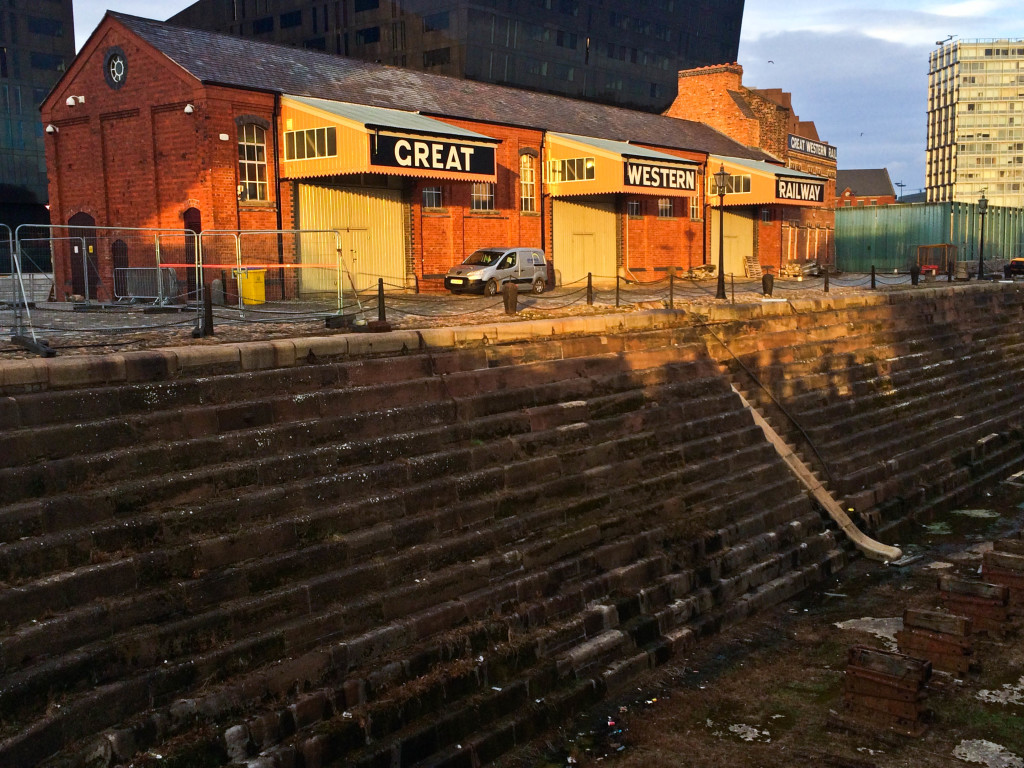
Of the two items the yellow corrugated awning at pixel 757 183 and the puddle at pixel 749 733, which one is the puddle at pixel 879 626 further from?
the yellow corrugated awning at pixel 757 183

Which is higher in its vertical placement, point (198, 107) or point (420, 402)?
point (198, 107)

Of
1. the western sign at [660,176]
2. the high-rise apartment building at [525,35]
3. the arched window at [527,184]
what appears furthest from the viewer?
the high-rise apartment building at [525,35]

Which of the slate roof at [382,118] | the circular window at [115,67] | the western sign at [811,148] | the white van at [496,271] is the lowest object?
the white van at [496,271]

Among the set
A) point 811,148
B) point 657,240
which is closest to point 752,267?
point 657,240

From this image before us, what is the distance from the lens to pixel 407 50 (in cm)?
5900

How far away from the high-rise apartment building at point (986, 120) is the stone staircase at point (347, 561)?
175 m

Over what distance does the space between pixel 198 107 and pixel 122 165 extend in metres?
3.50

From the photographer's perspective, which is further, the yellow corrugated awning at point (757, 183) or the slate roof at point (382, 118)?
the yellow corrugated awning at point (757, 183)

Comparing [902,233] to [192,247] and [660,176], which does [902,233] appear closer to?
[660,176]

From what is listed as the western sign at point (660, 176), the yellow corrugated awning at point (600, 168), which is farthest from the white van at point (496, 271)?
the western sign at point (660, 176)

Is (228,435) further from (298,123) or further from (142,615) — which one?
(298,123)

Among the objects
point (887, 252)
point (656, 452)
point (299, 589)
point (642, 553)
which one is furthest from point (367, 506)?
point (887, 252)

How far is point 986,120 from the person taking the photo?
167m

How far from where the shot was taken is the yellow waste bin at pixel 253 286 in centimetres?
1972
